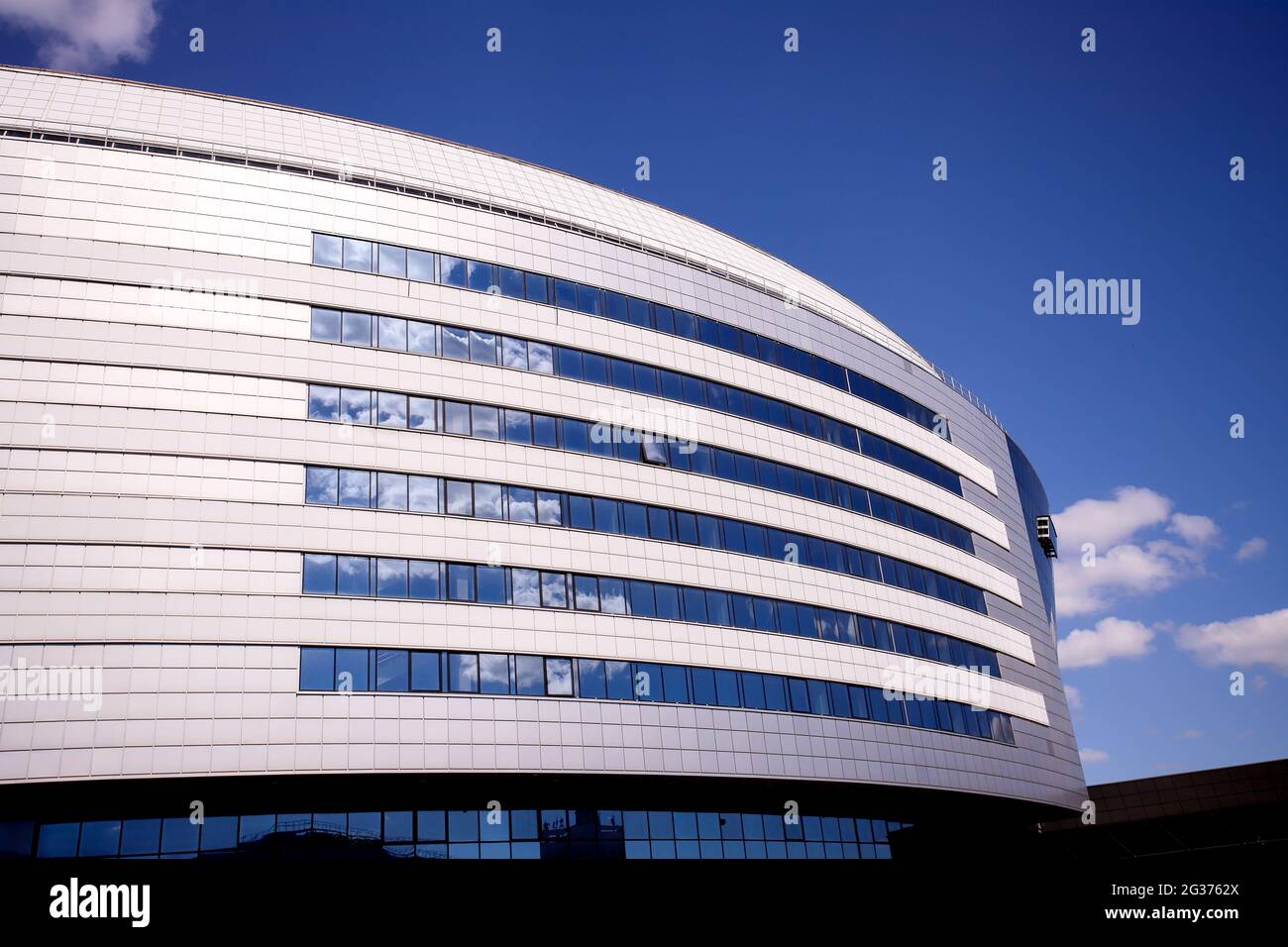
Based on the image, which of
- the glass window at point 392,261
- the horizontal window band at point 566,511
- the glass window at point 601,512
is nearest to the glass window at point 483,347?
the glass window at point 392,261

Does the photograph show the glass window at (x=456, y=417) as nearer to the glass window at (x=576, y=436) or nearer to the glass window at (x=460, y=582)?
the glass window at (x=576, y=436)

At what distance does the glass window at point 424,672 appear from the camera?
32875 millimetres

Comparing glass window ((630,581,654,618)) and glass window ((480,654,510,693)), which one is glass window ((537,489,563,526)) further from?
glass window ((480,654,510,693))

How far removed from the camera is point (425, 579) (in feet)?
112

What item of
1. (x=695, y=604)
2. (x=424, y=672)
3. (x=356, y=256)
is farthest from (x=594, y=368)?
(x=424, y=672)

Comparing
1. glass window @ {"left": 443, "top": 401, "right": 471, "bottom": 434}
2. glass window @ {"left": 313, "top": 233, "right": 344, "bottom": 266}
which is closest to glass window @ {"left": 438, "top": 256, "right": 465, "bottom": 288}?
glass window @ {"left": 313, "top": 233, "right": 344, "bottom": 266}

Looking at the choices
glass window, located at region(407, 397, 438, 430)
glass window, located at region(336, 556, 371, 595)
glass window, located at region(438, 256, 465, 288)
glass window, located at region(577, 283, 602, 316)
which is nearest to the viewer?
glass window, located at region(336, 556, 371, 595)

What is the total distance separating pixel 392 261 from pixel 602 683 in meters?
16.5

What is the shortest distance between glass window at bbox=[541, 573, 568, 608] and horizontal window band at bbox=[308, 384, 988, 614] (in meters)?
4.84

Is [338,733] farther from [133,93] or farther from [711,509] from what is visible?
[133,93]

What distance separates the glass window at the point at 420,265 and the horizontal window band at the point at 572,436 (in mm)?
4725

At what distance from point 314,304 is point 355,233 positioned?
3.36 m

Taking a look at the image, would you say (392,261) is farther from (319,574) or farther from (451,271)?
(319,574)

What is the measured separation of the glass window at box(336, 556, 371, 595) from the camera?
32.9 meters
